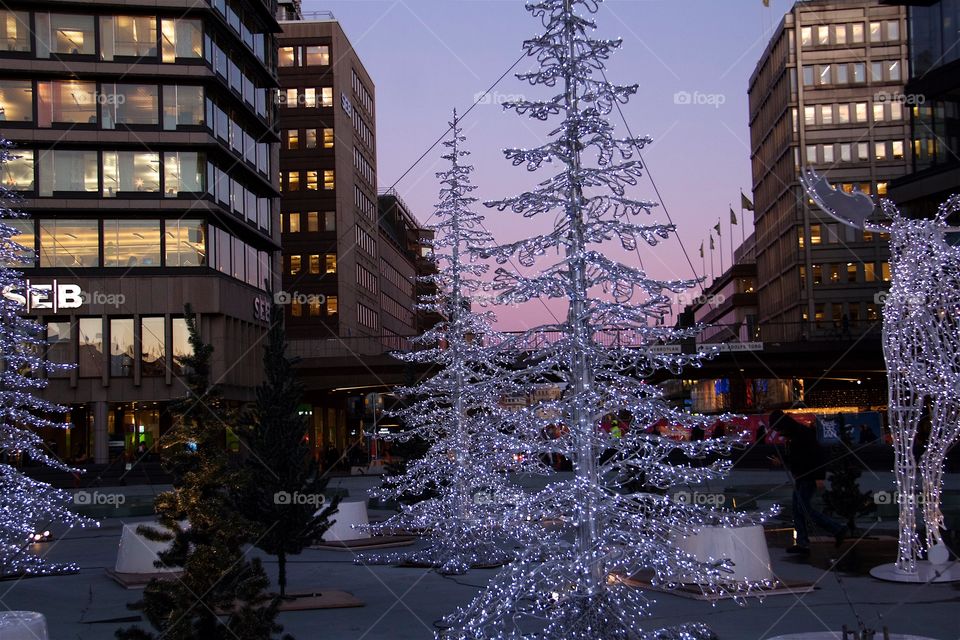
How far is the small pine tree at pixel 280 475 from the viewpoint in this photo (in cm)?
1524

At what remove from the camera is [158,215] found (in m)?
57.2

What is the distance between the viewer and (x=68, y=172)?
56.4 meters

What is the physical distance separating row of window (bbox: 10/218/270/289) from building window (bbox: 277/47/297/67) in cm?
4464


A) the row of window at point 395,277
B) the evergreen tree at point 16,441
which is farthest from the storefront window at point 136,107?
the row of window at point 395,277

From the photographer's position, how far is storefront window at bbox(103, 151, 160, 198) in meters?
56.9

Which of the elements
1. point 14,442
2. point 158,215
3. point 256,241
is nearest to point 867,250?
point 256,241

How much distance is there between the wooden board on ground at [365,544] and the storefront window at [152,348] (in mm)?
37198

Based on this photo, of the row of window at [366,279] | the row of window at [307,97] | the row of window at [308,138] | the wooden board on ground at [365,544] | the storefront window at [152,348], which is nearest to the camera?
the wooden board on ground at [365,544]

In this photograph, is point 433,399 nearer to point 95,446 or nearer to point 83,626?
point 83,626

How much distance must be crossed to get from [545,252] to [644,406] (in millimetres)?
1749

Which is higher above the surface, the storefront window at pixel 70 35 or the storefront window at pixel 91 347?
the storefront window at pixel 70 35

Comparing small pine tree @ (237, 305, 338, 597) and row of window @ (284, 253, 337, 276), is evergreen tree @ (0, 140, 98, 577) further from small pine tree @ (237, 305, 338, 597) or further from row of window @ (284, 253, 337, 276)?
row of window @ (284, 253, 337, 276)

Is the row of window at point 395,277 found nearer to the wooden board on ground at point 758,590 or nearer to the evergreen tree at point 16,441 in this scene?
the evergreen tree at point 16,441

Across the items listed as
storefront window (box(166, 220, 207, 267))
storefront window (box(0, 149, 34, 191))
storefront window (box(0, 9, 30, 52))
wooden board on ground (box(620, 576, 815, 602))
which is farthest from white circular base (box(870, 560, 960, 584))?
storefront window (box(0, 9, 30, 52))
